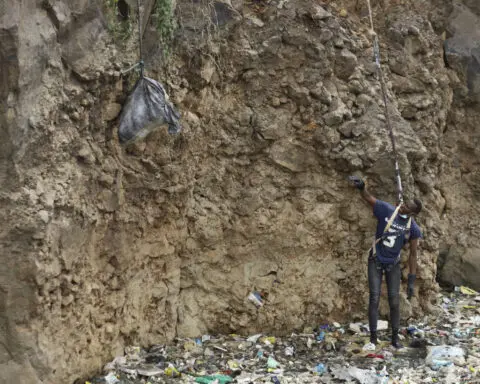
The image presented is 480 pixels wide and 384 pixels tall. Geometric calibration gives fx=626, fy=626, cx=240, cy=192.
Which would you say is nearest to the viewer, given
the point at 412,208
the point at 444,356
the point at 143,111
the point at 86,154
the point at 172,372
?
the point at 86,154

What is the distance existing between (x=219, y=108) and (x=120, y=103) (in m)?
1.29

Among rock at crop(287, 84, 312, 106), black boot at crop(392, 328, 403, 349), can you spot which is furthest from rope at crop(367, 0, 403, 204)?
black boot at crop(392, 328, 403, 349)

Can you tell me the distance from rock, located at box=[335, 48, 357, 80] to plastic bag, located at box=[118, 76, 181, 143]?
7.39 ft

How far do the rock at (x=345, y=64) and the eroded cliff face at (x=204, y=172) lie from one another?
22 mm

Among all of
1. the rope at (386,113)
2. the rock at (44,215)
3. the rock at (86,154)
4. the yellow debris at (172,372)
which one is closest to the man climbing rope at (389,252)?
the rope at (386,113)

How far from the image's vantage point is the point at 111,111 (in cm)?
518

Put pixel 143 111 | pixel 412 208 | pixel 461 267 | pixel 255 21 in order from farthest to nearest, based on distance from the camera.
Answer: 1. pixel 461 267
2. pixel 255 21
3. pixel 412 208
4. pixel 143 111

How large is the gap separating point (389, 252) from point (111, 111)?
292 centimetres

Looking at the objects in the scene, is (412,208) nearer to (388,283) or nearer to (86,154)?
(388,283)

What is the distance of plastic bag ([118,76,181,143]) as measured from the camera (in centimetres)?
516

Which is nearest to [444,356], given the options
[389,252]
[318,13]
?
[389,252]

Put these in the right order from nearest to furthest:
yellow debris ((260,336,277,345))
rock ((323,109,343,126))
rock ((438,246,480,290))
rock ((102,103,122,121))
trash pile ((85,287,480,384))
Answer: rock ((102,103,122,121))
trash pile ((85,287,480,384))
yellow debris ((260,336,277,345))
rock ((323,109,343,126))
rock ((438,246,480,290))

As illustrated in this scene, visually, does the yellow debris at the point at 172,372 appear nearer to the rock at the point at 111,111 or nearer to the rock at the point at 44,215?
the rock at the point at 44,215

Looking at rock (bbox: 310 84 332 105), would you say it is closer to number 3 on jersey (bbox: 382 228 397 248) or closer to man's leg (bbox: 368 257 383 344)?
number 3 on jersey (bbox: 382 228 397 248)
